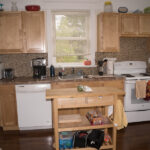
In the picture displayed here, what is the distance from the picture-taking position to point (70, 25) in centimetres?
396

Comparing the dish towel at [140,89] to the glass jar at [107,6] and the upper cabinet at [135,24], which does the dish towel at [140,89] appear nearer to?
the upper cabinet at [135,24]

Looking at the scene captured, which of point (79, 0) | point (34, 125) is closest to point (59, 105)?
point (34, 125)

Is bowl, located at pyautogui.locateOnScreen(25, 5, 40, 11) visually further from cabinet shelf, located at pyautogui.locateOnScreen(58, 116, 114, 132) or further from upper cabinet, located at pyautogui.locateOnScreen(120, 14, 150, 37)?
cabinet shelf, located at pyautogui.locateOnScreen(58, 116, 114, 132)

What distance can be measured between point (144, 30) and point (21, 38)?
8.85ft

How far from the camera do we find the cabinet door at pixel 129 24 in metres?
3.69

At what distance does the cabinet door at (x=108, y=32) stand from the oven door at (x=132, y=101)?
2.77 ft

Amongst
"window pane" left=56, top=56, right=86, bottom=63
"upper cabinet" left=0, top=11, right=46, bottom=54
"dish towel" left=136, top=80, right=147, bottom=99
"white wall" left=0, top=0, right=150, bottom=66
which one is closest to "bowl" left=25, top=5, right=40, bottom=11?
"upper cabinet" left=0, top=11, right=46, bottom=54

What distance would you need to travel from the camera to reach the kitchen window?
12.9 ft

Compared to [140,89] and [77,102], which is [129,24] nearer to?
[140,89]

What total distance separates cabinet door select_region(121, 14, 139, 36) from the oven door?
3.65 ft

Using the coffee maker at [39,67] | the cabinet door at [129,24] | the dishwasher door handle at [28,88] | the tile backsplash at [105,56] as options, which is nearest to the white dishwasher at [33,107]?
the dishwasher door handle at [28,88]

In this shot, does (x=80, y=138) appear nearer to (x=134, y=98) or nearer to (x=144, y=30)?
(x=134, y=98)

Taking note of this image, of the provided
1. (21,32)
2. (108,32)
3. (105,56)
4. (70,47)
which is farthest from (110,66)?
(21,32)

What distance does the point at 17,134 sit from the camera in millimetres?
3250
